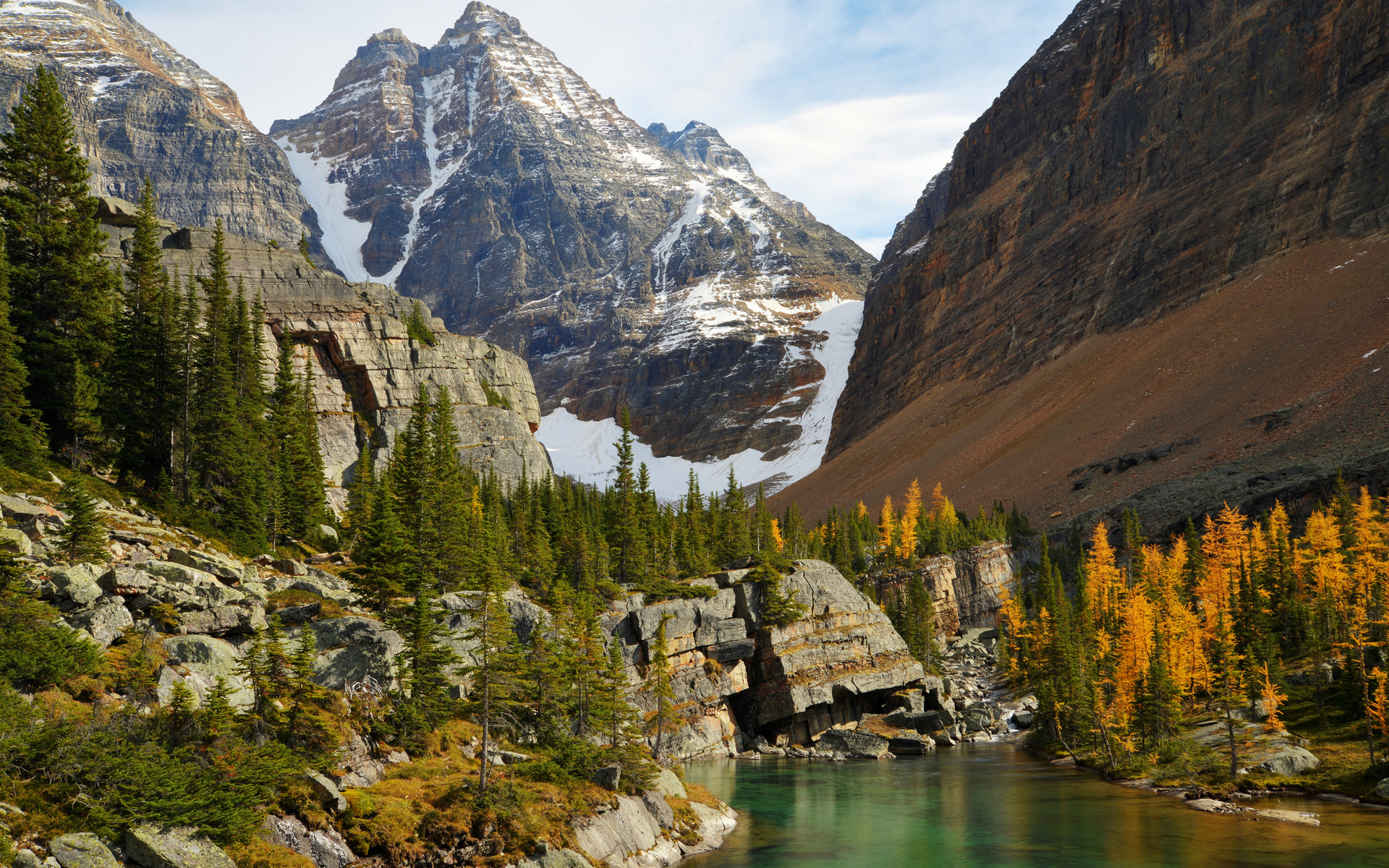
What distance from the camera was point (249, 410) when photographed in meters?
56.9

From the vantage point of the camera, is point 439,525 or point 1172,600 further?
point 1172,600

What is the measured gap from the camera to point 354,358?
9906cm

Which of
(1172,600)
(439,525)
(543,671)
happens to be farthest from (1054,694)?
(439,525)

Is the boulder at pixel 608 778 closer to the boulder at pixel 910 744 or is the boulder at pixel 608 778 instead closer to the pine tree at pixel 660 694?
the pine tree at pixel 660 694

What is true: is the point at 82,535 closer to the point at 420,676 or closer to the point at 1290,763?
the point at 420,676

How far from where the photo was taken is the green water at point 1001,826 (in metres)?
37.3

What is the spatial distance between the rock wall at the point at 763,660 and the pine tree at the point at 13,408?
34.8 meters

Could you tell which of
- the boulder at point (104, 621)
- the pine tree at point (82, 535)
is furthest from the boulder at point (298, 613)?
the boulder at point (104, 621)

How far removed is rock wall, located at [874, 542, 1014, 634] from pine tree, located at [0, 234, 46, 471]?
292ft

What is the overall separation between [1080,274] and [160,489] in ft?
588

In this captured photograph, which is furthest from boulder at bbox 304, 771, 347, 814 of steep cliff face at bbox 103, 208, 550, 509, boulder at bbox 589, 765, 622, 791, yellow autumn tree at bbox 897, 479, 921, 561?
yellow autumn tree at bbox 897, 479, 921, 561

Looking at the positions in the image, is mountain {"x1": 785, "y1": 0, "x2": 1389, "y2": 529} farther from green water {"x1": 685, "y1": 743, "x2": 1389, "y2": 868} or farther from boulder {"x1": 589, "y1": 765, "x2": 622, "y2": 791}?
boulder {"x1": 589, "y1": 765, "x2": 622, "y2": 791}

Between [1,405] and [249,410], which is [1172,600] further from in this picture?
[1,405]

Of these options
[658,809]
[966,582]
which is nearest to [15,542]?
[658,809]
